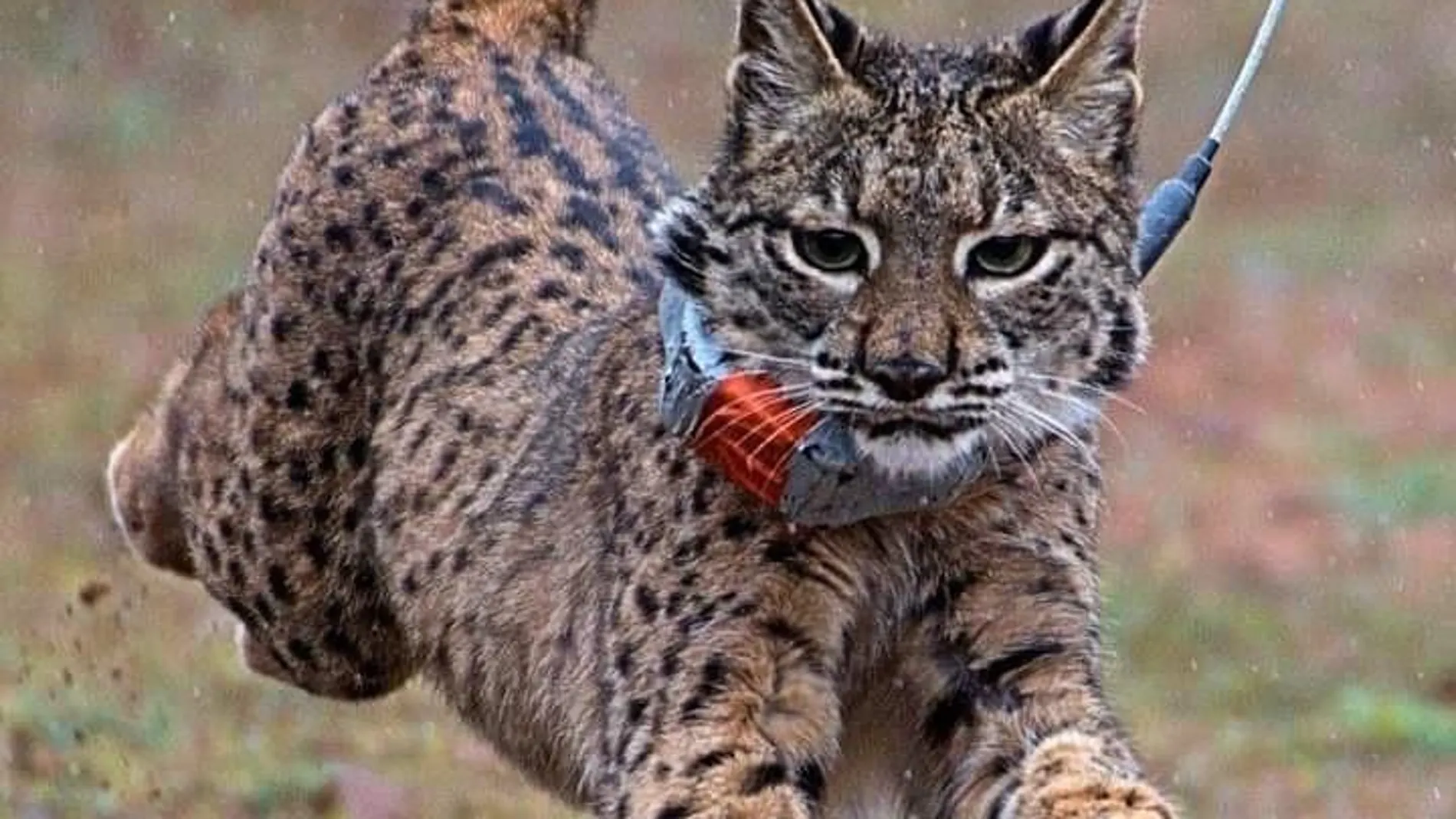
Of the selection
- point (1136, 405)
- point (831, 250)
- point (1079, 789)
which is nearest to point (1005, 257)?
point (831, 250)

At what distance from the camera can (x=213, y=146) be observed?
57.5 feet

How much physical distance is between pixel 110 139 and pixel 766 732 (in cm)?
1170

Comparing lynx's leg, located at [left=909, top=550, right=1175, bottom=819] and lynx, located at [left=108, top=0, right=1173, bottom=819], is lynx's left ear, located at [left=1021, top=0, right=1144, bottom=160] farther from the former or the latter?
lynx's leg, located at [left=909, top=550, right=1175, bottom=819]

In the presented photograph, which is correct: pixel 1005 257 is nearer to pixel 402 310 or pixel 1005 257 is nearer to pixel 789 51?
pixel 789 51

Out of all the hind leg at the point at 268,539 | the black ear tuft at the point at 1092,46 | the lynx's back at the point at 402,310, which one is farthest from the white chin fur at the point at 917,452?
the hind leg at the point at 268,539

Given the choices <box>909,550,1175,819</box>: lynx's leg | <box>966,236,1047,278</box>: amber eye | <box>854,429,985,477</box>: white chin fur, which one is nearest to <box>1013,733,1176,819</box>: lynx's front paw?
<box>909,550,1175,819</box>: lynx's leg

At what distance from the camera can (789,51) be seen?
617 cm

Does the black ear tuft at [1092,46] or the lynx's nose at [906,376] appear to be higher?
the black ear tuft at [1092,46]

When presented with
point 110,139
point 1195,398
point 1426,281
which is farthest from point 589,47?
point 110,139

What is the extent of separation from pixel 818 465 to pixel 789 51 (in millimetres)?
686

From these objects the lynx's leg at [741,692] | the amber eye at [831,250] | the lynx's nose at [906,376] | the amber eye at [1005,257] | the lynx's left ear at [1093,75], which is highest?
the lynx's left ear at [1093,75]

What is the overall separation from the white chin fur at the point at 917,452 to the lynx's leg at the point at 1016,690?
35cm

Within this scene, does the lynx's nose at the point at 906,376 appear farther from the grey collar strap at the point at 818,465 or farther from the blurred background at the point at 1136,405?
the blurred background at the point at 1136,405

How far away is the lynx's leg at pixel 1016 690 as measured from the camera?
20.0ft
